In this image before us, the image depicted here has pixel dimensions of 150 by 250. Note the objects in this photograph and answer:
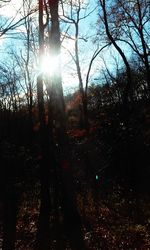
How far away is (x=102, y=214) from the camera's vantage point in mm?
11789

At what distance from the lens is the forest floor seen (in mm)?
8745

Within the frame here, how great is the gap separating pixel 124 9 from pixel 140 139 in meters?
11.3

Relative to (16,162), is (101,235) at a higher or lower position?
lower

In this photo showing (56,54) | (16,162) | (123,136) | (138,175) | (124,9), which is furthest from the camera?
(124,9)

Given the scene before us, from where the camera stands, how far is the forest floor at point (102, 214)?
8745 millimetres

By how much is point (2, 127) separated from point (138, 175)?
14379mm

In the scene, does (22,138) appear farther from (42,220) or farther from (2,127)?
(42,220)

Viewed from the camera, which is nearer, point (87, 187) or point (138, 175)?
point (87, 187)

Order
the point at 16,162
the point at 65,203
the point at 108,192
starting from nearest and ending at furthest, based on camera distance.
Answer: the point at 65,203 → the point at 108,192 → the point at 16,162

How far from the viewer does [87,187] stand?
697 inches

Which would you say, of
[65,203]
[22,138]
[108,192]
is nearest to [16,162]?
[22,138]

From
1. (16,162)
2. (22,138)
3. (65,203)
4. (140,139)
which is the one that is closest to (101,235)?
(65,203)

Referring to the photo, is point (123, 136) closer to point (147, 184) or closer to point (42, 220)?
point (147, 184)

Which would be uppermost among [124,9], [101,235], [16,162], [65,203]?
[124,9]
